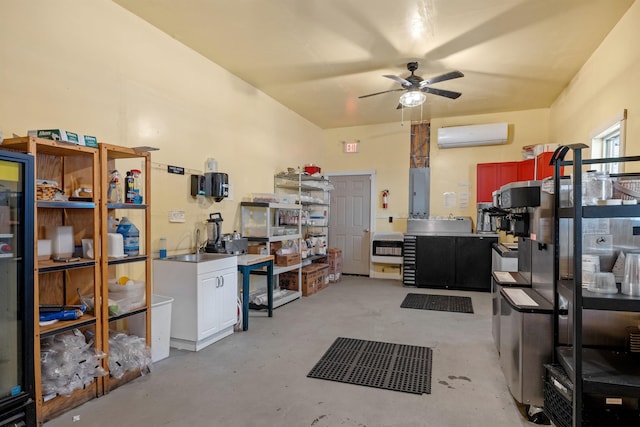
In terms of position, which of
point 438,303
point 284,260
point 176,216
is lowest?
point 438,303

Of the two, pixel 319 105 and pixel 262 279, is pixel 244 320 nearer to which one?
pixel 262 279

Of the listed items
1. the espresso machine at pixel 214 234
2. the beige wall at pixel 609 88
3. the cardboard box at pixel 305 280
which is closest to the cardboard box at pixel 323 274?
the cardboard box at pixel 305 280

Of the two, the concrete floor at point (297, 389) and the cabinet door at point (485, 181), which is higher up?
the cabinet door at point (485, 181)

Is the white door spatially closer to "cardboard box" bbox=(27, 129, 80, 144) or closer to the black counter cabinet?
the black counter cabinet

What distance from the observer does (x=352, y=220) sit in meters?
7.39

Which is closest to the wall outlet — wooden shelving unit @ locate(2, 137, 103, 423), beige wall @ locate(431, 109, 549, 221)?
wooden shelving unit @ locate(2, 137, 103, 423)

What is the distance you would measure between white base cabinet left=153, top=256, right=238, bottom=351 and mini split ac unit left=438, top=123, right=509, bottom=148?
4.81 metres

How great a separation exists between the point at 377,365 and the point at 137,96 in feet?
10.7

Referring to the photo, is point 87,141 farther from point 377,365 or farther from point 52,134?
point 377,365

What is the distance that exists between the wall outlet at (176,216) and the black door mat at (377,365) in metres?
2.09

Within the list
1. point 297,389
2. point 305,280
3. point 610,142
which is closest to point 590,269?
point 297,389

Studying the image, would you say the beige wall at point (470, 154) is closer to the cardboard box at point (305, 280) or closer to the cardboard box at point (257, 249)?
the cardboard box at point (305, 280)

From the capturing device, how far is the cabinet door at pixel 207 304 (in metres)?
3.26

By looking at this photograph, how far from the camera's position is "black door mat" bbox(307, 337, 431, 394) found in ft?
8.86
